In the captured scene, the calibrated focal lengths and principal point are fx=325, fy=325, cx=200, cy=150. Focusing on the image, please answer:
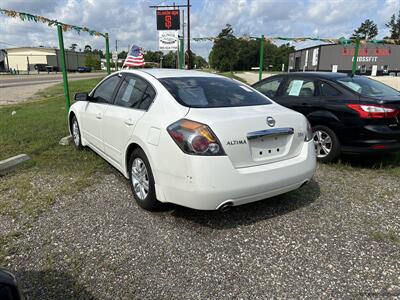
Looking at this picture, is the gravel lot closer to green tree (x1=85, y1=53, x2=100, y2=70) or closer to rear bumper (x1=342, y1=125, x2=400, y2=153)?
rear bumper (x1=342, y1=125, x2=400, y2=153)

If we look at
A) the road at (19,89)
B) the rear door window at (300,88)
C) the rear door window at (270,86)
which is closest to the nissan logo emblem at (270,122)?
the rear door window at (300,88)

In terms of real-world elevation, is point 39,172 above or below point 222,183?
below

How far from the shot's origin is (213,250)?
2.94 m

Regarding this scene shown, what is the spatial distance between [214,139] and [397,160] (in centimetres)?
430

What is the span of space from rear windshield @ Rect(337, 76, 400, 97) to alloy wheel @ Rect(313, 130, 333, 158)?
0.83 metres

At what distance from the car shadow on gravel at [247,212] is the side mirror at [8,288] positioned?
7.11 ft

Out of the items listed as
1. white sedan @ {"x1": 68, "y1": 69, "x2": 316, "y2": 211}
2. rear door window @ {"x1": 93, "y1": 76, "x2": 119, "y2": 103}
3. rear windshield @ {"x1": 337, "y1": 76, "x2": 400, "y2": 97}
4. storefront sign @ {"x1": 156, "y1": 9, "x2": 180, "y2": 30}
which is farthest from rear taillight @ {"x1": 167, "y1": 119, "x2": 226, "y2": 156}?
storefront sign @ {"x1": 156, "y1": 9, "x2": 180, "y2": 30}

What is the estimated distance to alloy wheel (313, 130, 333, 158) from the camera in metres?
5.28

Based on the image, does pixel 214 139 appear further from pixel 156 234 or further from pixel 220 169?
pixel 156 234

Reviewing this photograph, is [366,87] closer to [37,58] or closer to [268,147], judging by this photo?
[268,147]

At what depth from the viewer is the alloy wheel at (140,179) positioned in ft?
11.6

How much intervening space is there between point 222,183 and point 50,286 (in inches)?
61.7

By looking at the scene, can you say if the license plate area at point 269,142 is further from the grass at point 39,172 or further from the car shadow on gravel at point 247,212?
the grass at point 39,172

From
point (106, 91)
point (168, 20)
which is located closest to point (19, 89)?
point (168, 20)
